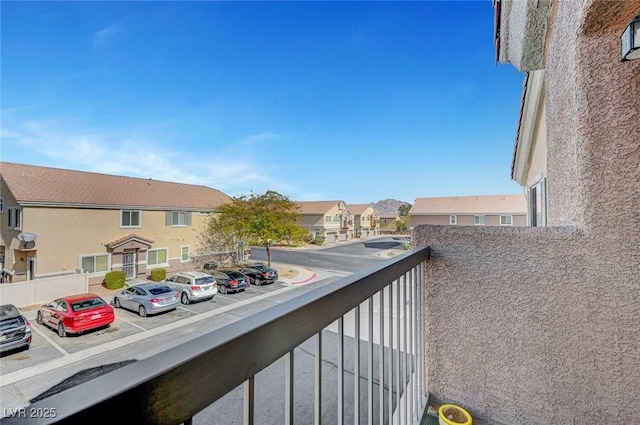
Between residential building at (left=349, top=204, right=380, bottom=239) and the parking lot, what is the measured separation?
2510cm

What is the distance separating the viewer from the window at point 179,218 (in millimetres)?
7578

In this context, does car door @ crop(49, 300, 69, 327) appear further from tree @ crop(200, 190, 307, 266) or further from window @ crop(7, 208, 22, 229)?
tree @ crop(200, 190, 307, 266)

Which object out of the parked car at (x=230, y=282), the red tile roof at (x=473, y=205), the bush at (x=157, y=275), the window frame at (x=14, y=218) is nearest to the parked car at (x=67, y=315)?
the window frame at (x=14, y=218)

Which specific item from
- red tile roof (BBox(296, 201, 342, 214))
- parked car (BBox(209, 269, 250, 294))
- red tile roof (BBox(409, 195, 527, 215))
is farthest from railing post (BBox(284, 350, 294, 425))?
red tile roof (BBox(296, 201, 342, 214))

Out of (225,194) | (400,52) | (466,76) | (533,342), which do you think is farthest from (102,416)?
(225,194)

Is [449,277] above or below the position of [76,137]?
below

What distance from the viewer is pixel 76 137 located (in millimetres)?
7520

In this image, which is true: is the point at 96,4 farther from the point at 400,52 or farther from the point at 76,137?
the point at 400,52

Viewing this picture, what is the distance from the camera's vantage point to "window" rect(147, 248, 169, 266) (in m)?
6.94

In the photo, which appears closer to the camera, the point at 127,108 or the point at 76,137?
the point at 76,137

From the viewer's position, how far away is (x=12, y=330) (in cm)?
306

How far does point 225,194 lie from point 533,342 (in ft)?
47.0

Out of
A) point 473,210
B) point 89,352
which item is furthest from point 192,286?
point 473,210

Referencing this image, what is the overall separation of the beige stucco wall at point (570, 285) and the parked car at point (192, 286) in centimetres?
565
